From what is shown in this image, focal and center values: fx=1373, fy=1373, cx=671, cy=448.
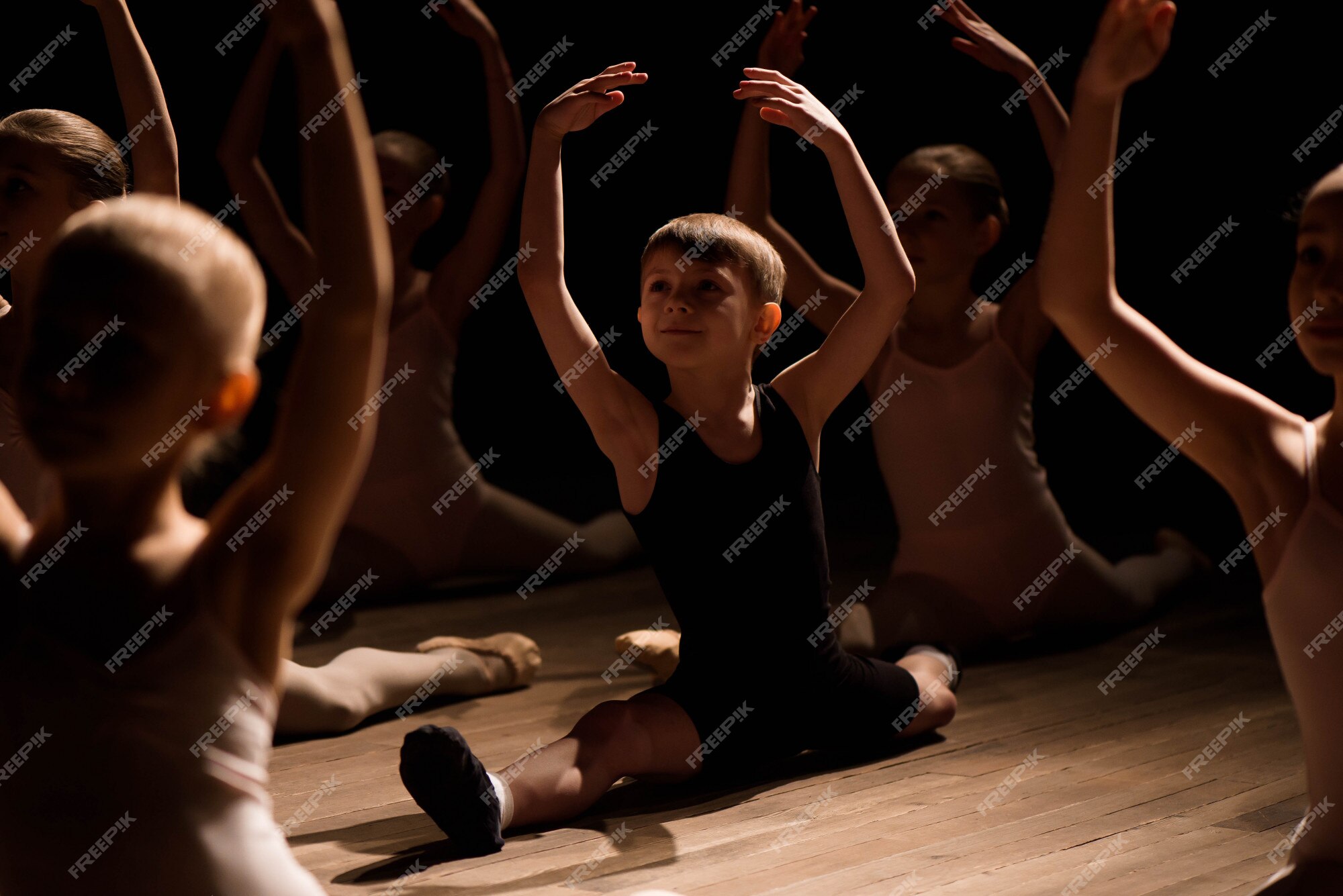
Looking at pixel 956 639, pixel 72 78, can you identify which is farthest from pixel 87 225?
pixel 72 78

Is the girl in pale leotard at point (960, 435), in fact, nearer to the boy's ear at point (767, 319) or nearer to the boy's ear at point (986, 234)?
the boy's ear at point (986, 234)

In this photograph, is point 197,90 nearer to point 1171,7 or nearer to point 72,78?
point 72,78

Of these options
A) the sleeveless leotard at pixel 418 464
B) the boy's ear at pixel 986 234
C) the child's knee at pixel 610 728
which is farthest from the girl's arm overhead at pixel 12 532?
the sleeveless leotard at pixel 418 464

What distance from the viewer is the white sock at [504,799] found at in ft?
6.54

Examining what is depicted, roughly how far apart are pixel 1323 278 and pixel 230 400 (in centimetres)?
97

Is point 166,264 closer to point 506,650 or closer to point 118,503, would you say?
point 118,503

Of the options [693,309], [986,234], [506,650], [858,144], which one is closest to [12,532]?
[693,309]

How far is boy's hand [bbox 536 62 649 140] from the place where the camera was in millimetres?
1937

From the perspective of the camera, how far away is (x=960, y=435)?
132 inches

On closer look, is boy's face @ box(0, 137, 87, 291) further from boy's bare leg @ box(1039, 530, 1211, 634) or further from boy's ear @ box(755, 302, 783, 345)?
boy's bare leg @ box(1039, 530, 1211, 634)

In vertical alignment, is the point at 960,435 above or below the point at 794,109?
below

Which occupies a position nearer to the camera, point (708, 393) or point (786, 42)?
point (708, 393)

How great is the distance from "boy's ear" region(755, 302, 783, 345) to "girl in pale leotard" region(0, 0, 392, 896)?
1394 millimetres

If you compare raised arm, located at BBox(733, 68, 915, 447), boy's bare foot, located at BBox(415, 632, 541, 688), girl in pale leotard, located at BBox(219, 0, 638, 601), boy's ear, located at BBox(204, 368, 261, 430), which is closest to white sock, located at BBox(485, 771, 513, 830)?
raised arm, located at BBox(733, 68, 915, 447)
